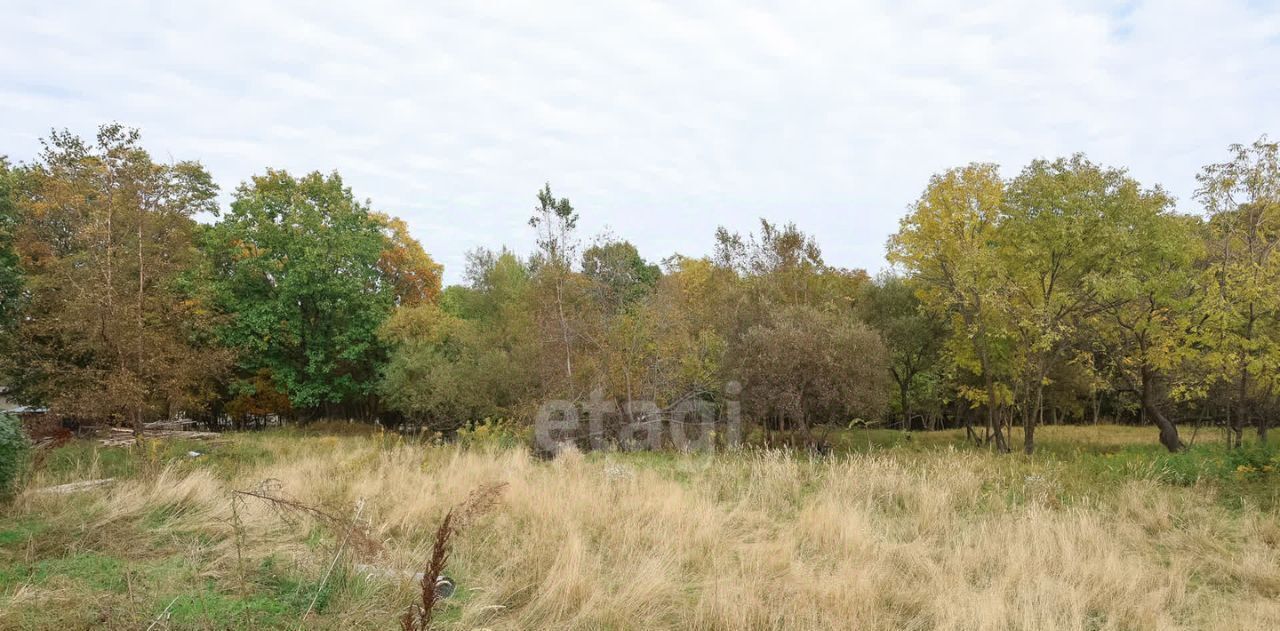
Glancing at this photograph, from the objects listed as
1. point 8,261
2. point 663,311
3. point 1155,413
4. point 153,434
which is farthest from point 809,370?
point 8,261

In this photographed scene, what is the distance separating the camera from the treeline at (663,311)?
1182 centimetres

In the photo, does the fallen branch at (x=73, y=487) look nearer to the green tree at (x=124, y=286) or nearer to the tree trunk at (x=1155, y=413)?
the green tree at (x=124, y=286)

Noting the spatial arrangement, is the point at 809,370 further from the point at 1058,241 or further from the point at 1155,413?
the point at 1155,413

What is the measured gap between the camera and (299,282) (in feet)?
79.2

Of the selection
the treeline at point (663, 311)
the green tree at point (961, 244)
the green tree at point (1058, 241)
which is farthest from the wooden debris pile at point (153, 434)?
the green tree at point (1058, 241)

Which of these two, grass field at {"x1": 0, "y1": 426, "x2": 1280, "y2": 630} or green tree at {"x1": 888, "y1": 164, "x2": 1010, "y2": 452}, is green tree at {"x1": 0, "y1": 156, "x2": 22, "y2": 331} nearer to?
grass field at {"x1": 0, "y1": 426, "x2": 1280, "y2": 630}

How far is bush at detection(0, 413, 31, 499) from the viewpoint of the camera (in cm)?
676

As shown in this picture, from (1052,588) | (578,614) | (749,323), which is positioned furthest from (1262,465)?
(749,323)

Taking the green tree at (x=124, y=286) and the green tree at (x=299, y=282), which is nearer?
the green tree at (x=124, y=286)

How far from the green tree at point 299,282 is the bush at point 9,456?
1744 cm

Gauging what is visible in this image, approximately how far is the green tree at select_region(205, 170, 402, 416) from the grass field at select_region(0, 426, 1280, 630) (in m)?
15.6

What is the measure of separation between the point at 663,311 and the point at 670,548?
44.1ft

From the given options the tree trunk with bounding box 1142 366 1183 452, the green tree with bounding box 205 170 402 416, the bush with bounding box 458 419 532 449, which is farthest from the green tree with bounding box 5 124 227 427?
the tree trunk with bounding box 1142 366 1183 452

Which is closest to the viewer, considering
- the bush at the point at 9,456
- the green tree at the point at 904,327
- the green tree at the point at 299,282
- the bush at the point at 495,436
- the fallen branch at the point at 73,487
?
the bush at the point at 9,456
